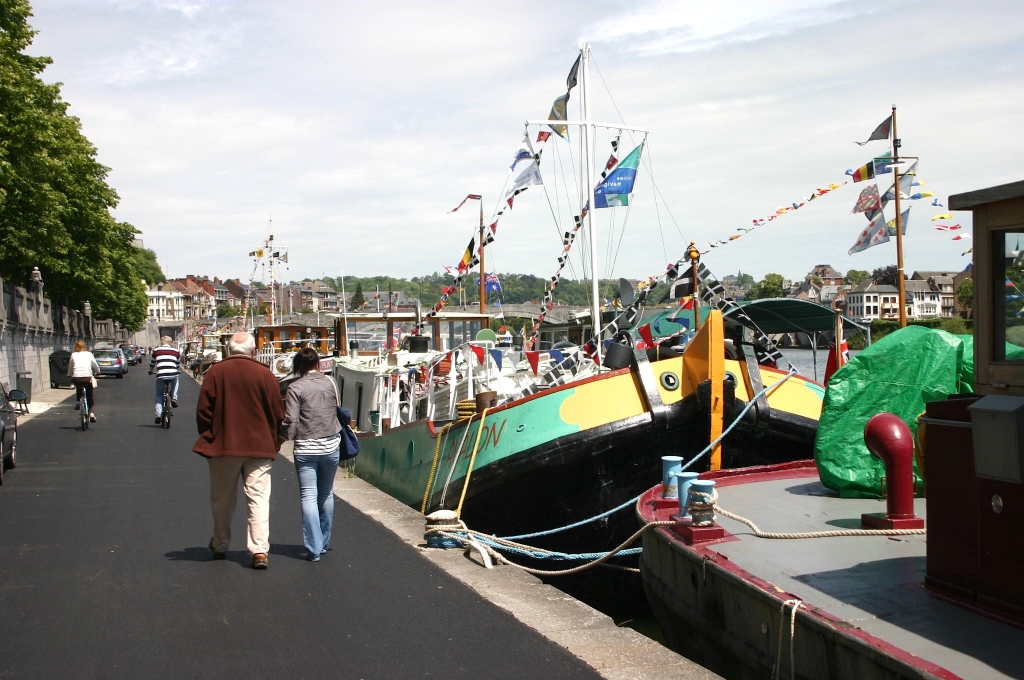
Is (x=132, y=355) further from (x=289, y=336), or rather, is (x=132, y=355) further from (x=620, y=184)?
(x=620, y=184)

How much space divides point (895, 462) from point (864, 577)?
81cm

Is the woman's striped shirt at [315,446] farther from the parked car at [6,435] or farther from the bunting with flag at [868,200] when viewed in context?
the bunting with flag at [868,200]

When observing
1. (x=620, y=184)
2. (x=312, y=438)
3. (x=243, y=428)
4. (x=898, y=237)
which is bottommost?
(x=312, y=438)

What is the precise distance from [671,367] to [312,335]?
52.8ft

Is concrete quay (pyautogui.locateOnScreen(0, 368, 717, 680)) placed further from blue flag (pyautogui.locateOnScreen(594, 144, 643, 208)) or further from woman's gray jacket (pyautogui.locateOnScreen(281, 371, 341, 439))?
blue flag (pyautogui.locateOnScreen(594, 144, 643, 208))

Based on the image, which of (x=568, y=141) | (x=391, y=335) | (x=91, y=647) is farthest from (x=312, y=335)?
(x=91, y=647)

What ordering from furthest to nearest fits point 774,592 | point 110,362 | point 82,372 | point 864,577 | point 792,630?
1. point 110,362
2. point 82,372
3. point 864,577
4. point 774,592
5. point 792,630

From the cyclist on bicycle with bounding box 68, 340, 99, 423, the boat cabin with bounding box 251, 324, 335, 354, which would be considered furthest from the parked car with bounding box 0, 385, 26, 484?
the boat cabin with bounding box 251, 324, 335, 354

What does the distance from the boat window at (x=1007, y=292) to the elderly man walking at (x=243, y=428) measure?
4.80 m

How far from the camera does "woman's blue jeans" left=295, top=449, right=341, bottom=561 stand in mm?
7316

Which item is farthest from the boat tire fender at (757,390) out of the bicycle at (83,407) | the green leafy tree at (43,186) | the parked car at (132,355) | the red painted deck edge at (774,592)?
the parked car at (132,355)

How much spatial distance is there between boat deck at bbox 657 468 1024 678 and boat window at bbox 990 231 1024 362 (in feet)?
4.26

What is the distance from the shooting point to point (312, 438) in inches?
289

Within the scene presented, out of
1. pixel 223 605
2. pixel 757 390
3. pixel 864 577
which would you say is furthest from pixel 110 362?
pixel 864 577
